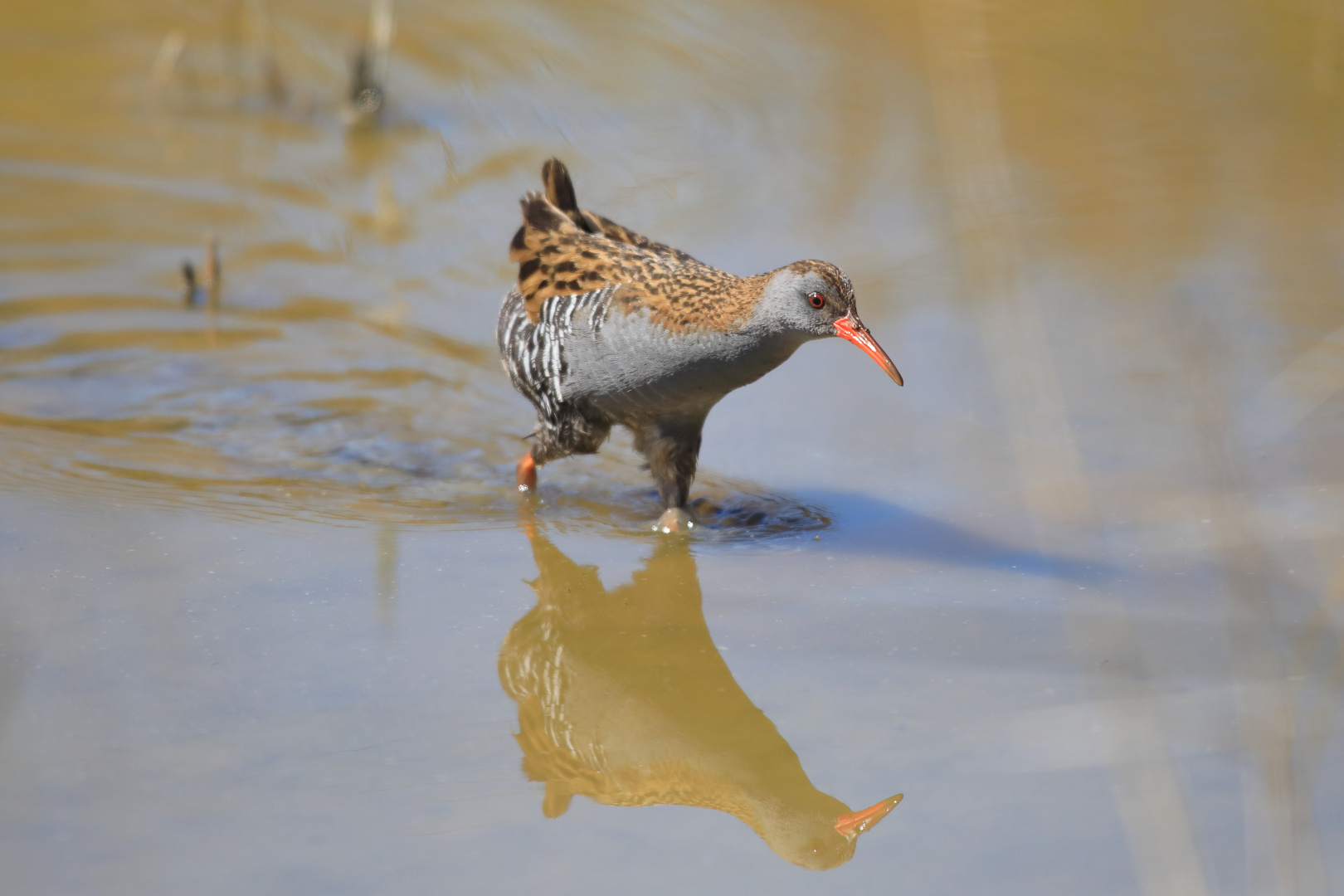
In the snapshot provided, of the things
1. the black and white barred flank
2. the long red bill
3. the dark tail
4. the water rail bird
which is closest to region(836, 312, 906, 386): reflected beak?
the water rail bird

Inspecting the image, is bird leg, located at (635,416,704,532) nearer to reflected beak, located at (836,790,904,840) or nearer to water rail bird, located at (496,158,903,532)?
water rail bird, located at (496,158,903,532)

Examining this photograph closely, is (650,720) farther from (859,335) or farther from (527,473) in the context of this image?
(527,473)

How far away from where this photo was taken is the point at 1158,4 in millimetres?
9188

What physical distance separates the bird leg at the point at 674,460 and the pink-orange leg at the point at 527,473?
1.49ft

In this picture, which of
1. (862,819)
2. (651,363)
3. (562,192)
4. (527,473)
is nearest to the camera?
(862,819)

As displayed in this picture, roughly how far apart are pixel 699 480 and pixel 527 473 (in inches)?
23.4

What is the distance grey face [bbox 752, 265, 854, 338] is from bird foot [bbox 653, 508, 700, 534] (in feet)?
2.53

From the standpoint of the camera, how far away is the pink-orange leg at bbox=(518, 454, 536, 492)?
5.00 m

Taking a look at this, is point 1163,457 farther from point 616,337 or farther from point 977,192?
point 977,192

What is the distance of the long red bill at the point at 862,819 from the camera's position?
2973 millimetres

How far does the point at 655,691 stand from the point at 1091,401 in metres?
2.47

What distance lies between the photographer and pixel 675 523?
4691 mm

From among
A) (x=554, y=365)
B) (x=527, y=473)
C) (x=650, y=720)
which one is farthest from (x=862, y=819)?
(x=527, y=473)

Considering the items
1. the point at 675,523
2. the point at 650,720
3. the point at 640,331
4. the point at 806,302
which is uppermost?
the point at 806,302
